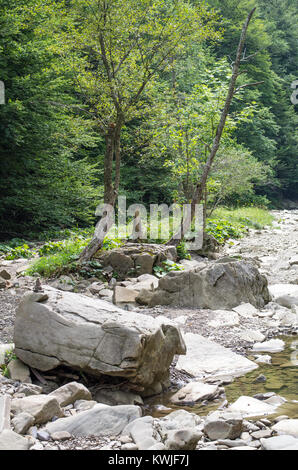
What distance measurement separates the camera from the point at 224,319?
19.4 ft

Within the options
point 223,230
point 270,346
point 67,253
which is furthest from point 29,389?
point 223,230

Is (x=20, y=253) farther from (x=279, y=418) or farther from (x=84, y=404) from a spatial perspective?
(x=279, y=418)

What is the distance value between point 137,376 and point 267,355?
5.86 ft

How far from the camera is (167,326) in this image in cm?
410

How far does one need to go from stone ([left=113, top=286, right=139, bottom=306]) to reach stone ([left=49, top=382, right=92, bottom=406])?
10.1 feet

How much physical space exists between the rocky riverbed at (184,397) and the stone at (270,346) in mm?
11

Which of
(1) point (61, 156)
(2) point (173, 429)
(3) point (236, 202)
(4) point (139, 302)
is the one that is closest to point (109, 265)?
(4) point (139, 302)

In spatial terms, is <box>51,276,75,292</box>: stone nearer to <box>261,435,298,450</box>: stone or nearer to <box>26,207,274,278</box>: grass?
<box>26,207,274,278</box>: grass

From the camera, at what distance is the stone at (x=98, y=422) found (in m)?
2.96

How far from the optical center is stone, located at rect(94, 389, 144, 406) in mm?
3564

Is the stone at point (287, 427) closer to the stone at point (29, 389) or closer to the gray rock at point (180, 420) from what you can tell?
the gray rock at point (180, 420)

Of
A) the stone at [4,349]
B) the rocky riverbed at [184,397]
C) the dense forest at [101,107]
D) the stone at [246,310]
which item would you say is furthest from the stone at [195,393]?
the dense forest at [101,107]
